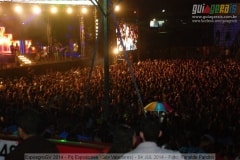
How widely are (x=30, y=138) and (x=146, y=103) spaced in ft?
26.7

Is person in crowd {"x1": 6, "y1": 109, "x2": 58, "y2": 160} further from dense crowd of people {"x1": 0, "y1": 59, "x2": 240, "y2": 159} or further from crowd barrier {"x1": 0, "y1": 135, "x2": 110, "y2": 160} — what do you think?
dense crowd of people {"x1": 0, "y1": 59, "x2": 240, "y2": 159}

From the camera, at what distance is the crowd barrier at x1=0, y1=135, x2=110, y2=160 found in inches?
229

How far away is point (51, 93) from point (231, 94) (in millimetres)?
5385

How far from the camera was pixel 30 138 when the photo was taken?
4.02m

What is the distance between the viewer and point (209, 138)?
264 inches

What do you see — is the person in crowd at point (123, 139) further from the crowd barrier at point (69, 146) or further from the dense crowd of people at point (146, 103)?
the dense crowd of people at point (146, 103)

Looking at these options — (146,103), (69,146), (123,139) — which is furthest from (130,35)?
(123,139)

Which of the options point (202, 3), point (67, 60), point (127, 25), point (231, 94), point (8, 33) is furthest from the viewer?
point (202, 3)

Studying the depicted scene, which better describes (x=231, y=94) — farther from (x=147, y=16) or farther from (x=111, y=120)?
(x=147, y=16)

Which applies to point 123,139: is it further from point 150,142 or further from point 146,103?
point 146,103

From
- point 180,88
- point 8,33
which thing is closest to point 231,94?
point 180,88

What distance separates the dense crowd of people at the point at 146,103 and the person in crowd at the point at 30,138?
280 centimetres

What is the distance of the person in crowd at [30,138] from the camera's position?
4020mm

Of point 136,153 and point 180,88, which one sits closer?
point 136,153
